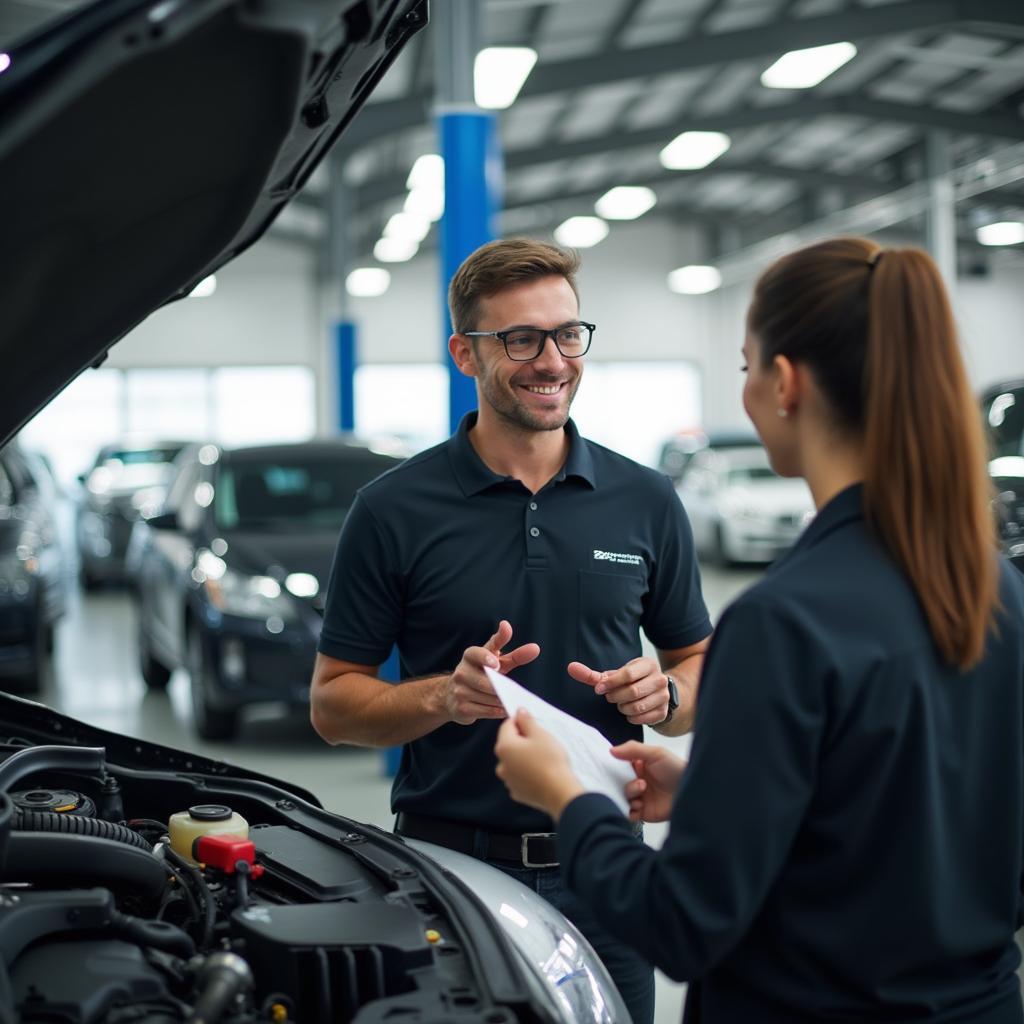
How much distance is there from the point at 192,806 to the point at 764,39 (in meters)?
9.31

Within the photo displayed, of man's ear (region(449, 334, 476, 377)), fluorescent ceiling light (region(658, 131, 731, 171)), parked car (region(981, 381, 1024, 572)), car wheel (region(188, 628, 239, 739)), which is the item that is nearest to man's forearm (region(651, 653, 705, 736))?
man's ear (region(449, 334, 476, 377))

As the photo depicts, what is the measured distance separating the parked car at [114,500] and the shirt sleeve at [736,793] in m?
9.35

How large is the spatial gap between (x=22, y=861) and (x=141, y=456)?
36.4 feet

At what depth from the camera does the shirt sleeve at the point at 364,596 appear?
197 cm

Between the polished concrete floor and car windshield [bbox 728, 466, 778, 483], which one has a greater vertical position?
car windshield [bbox 728, 466, 778, 483]

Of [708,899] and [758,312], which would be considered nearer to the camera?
[708,899]

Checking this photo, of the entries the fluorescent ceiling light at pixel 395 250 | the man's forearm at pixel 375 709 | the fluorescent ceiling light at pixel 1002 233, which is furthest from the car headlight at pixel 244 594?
the fluorescent ceiling light at pixel 395 250

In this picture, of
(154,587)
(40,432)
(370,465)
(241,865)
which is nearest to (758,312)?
(241,865)

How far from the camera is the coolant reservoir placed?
5.84 ft

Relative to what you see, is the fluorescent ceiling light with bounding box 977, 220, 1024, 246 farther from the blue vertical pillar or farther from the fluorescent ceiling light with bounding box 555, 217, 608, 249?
the blue vertical pillar

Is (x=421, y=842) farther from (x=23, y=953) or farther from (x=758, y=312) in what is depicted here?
(x=758, y=312)

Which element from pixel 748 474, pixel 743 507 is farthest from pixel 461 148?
pixel 748 474

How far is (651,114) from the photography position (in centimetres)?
1491

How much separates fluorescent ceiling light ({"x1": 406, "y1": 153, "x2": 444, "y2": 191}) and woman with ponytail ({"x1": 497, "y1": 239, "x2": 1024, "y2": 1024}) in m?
12.2
